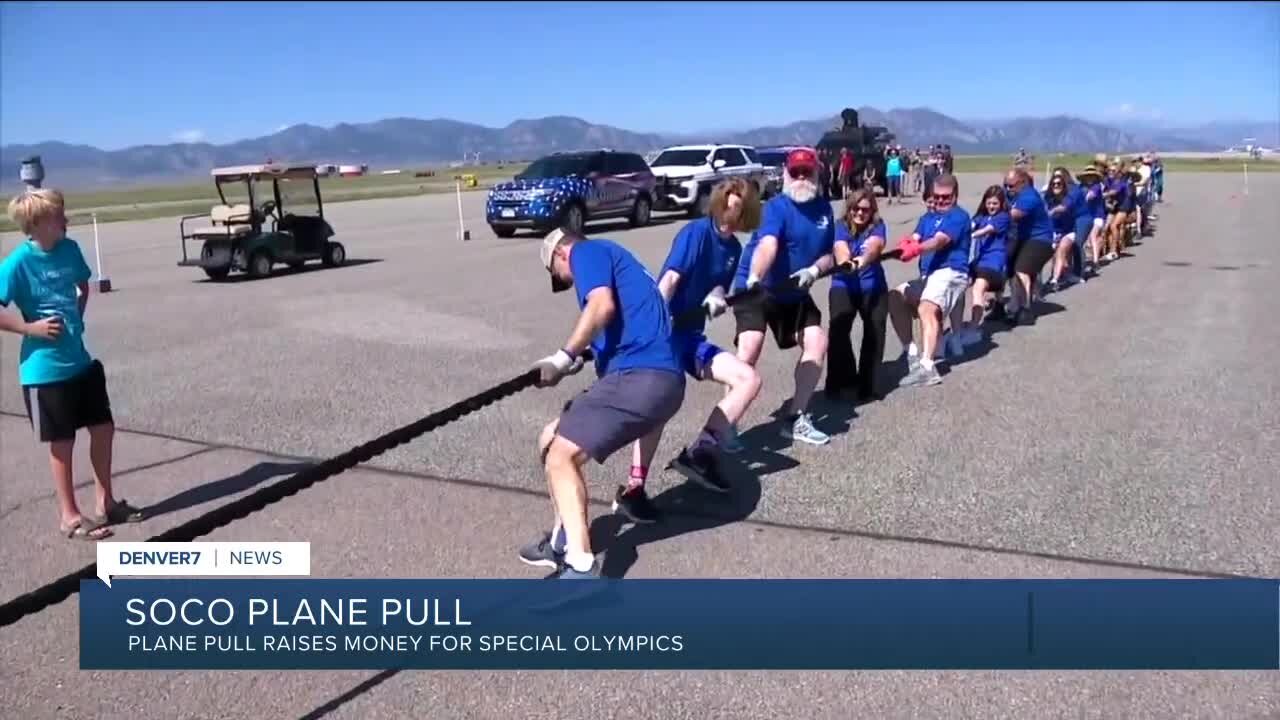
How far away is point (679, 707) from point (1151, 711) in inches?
58.7

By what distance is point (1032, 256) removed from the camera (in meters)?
10.5

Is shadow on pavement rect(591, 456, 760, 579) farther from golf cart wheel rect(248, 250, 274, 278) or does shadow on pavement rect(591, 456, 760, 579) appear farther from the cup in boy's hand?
golf cart wheel rect(248, 250, 274, 278)

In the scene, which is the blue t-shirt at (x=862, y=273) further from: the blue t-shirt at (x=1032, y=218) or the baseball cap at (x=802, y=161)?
the blue t-shirt at (x=1032, y=218)

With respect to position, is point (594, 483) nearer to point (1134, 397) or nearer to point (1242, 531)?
point (1242, 531)

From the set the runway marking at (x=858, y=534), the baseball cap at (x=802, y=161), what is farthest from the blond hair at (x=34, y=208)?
the baseball cap at (x=802, y=161)

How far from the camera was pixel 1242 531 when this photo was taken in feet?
15.8

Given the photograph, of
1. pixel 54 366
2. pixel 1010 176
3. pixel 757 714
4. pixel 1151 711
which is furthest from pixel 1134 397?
pixel 54 366

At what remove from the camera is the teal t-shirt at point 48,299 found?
16.0 ft

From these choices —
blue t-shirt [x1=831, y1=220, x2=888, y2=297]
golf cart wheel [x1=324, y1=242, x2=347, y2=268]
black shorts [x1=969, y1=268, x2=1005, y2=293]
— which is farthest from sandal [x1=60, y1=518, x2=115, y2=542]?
golf cart wheel [x1=324, y1=242, x2=347, y2=268]

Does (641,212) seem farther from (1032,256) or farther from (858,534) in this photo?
(858,534)

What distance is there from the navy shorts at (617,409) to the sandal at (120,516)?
2.54m

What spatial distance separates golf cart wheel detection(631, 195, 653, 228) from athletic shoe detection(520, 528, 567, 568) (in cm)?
1900

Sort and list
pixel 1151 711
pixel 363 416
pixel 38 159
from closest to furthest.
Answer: pixel 1151 711 → pixel 363 416 → pixel 38 159

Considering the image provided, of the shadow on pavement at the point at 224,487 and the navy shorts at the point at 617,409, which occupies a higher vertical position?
the navy shorts at the point at 617,409
